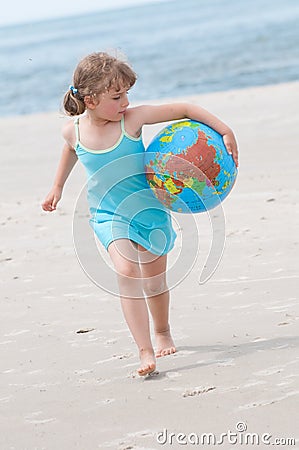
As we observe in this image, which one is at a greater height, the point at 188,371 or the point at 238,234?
the point at 188,371

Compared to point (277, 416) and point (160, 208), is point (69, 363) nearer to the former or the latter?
point (160, 208)

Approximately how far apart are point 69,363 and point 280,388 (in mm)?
1203

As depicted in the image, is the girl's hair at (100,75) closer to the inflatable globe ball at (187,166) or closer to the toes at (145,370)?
the inflatable globe ball at (187,166)

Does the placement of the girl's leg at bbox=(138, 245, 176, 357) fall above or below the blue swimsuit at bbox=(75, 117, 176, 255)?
below

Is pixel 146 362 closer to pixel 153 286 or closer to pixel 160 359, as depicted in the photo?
pixel 160 359

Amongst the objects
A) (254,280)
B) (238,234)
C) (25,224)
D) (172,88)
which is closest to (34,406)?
(254,280)

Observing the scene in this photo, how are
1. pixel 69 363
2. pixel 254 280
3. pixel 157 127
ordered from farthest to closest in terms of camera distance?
pixel 157 127
pixel 254 280
pixel 69 363

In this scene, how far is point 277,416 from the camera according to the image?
144 inches

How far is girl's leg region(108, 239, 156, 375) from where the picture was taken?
442 centimetres

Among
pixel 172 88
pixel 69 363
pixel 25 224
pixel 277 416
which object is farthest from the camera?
pixel 172 88

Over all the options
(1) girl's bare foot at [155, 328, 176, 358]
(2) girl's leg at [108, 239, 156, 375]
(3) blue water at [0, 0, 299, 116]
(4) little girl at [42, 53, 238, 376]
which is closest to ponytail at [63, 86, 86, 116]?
(4) little girl at [42, 53, 238, 376]

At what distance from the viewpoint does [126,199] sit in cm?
459

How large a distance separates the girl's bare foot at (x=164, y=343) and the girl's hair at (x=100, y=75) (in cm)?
125

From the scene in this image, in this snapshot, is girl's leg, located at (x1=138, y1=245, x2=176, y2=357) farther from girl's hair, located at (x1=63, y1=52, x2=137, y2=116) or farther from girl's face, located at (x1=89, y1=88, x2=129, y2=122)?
girl's hair, located at (x1=63, y1=52, x2=137, y2=116)
